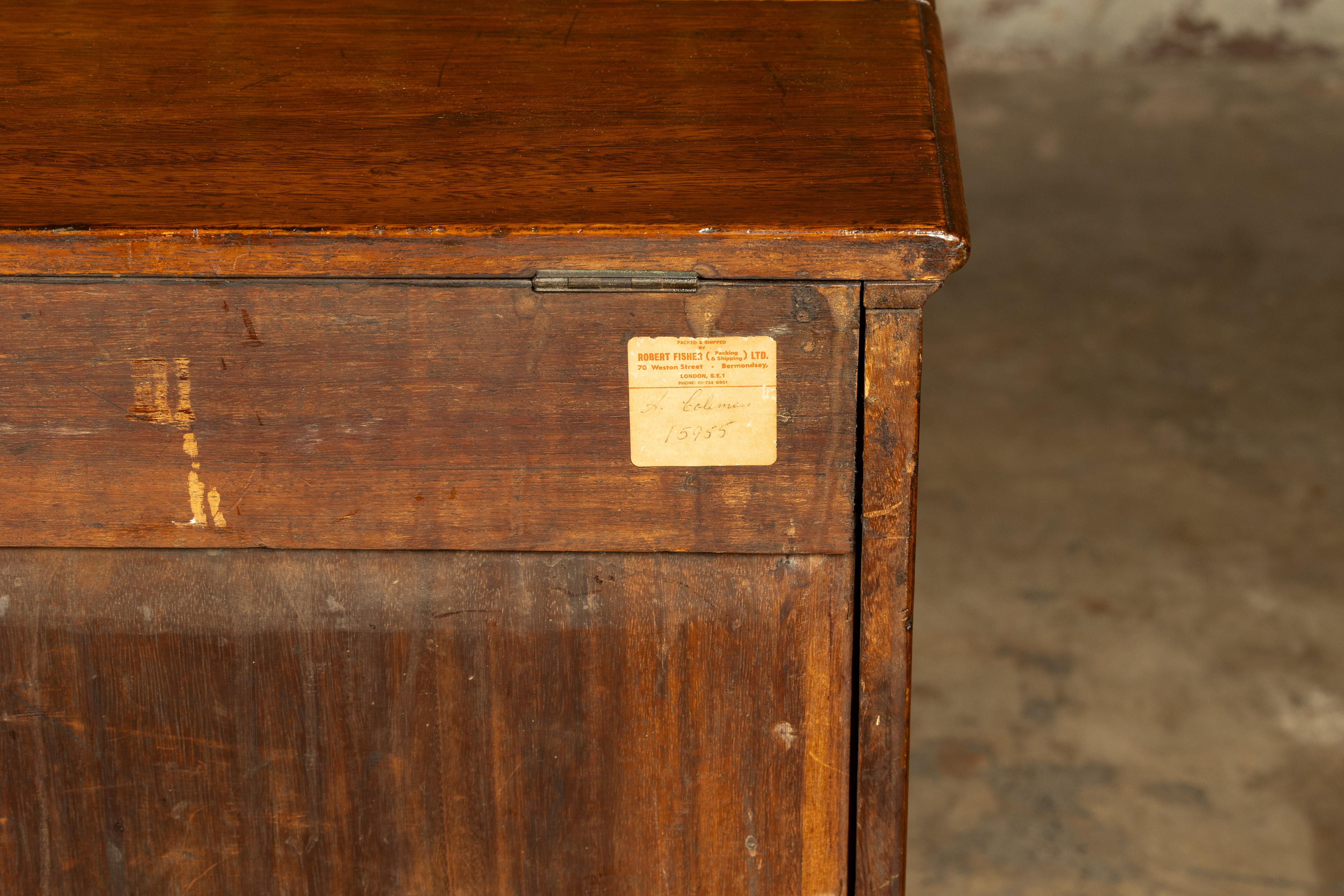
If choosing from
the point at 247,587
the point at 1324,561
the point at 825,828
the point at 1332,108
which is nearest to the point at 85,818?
the point at 247,587

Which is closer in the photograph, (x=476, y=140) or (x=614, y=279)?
(x=614, y=279)

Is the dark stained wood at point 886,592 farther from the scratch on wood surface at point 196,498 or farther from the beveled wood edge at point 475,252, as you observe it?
the scratch on wood surface at point 196,498

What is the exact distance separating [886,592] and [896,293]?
0.83ft

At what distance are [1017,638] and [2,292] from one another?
201cm

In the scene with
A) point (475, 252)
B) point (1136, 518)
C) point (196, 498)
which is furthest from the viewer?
point (1136, 518)

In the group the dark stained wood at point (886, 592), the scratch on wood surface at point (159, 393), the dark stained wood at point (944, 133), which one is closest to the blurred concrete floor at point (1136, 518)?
the dark stained wood at point (886, 592)

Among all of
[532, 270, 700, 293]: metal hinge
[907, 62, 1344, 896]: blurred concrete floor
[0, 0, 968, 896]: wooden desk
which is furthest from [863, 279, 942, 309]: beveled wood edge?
[907, 62, 1344, 896]: blurred concrete floor

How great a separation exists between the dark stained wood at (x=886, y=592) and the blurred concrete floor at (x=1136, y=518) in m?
0.97

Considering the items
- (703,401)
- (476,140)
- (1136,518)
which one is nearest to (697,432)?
(703,401)

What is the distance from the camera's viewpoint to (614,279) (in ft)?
3.21

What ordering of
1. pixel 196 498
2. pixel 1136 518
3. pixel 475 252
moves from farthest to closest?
pixel 1136 518 → pixel 196 498 → pixel 475 252

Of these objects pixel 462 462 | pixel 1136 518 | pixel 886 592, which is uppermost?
pixel 462 462

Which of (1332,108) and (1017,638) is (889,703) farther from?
(1332,108)

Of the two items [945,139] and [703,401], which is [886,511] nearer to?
[703,401]
